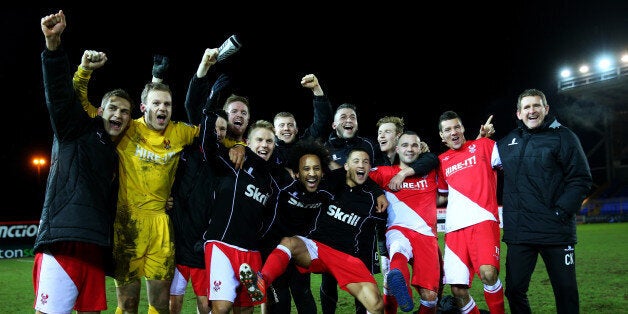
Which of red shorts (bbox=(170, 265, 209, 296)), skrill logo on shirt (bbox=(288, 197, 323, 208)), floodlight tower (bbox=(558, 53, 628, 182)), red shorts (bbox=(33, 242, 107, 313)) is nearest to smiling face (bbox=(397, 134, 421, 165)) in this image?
skrill logo on shirt (bbox=(288, 197, 323, 208))

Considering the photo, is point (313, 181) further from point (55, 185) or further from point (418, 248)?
point (55, 185)

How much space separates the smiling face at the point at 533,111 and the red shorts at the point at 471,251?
3.73 ft

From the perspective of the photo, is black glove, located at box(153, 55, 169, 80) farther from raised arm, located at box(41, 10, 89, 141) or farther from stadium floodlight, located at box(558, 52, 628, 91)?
stadium floodlight, located at box(558, 52, 628, 91)

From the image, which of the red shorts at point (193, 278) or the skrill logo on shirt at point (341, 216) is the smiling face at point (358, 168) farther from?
the red shorts at point (193, 278)

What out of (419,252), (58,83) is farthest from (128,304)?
(419,252)

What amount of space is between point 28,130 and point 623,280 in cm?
3246

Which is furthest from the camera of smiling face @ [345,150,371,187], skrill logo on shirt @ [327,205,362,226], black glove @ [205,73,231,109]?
smiling face @ [345,150,371,187]

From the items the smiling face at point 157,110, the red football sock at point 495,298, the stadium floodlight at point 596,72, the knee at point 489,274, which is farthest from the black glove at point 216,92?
the stadium floodlight at point 596,72

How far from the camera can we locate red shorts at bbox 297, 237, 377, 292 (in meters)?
5.00

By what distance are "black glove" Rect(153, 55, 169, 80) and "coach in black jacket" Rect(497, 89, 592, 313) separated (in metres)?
3.81

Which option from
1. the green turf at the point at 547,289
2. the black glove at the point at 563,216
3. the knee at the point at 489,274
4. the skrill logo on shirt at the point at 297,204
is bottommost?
the green turf at the point at 547,289

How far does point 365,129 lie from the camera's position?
36844 millimetres

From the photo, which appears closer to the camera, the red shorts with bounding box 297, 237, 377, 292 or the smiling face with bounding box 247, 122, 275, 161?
the red shorts with bounding box 297, 237, 377, 292

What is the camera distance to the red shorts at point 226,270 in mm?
4473
